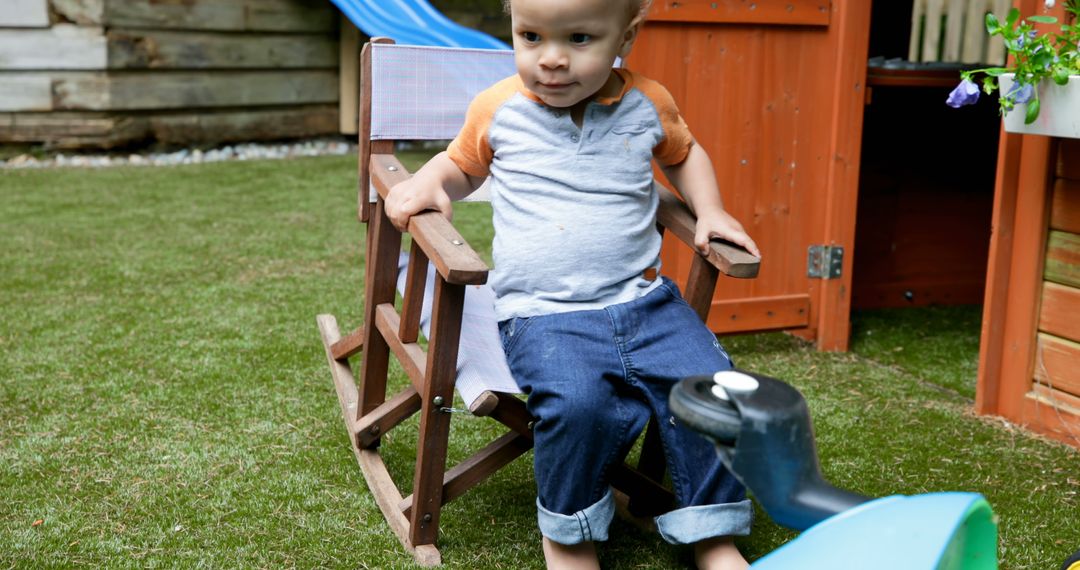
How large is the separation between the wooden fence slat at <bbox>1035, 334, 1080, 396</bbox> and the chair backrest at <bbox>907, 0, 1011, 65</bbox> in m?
3.95

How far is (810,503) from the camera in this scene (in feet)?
3.42

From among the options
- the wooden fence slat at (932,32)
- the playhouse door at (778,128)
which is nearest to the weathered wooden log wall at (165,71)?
the wooden fence slat at (932,32)

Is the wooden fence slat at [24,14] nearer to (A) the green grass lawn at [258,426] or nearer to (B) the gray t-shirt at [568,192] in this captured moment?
(A) the green grass lawn at [258,426]

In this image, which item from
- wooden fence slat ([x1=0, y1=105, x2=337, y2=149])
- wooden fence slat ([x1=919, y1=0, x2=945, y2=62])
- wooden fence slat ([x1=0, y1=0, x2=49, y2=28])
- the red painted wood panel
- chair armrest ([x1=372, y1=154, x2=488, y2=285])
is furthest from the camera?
wooden fence slat ([x1=919, y1=0, x2=945, y2=62])

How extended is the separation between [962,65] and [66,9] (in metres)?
4.75

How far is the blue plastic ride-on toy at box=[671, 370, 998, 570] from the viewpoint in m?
0.97

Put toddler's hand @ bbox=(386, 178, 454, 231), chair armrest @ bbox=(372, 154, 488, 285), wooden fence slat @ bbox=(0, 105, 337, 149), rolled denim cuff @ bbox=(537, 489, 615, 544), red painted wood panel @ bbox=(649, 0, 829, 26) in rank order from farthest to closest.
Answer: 1. wooden fence slat @ bbox=(0, 105, 337, 149)
2. red painted wood panel @ bbox=(649, 0, 829, 26)
3. toddler's hand @ bbox=(386, 178, 454, 231)
4. rolled denim cuff @ bbox=(537, 489, 615, 544)
5. chair armrest @ bbox=(372, 154, 488, 285)

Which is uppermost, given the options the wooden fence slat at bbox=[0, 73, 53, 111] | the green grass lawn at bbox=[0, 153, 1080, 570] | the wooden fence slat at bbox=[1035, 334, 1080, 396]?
the wooden fence slat at bbox=[0, 73, 53, 111]

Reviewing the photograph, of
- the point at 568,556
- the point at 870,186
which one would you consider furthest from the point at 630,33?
the point at 870,186

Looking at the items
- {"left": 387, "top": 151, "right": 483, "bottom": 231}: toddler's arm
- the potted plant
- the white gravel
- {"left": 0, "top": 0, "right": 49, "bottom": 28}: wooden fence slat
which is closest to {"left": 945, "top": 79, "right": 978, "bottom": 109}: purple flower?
the potted plant

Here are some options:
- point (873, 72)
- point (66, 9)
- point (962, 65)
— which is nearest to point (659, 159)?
point (873, 72)

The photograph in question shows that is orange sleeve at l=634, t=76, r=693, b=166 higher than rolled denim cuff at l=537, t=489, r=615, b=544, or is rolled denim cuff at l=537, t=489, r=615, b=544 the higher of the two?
orange sleeve at l=634, t=76, r=693, b=166

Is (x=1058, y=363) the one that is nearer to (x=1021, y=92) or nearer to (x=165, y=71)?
(x=1021, y=92)

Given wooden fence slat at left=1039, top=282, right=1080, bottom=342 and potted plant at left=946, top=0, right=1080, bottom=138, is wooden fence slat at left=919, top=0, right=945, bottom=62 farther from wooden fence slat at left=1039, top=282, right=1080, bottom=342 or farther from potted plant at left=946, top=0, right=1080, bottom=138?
potted plant at left=946, top=0, right=1080, bottom=138
